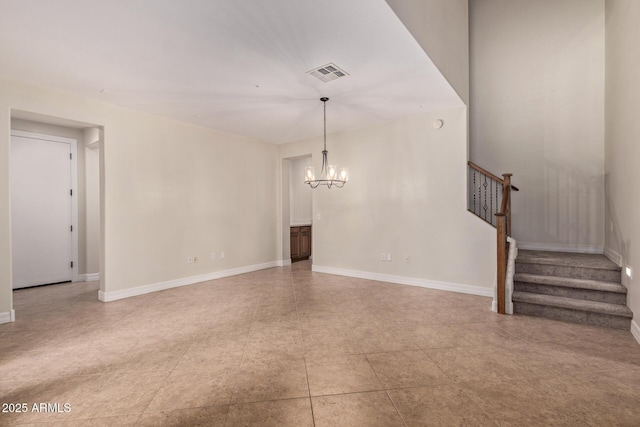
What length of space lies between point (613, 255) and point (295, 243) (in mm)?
5822

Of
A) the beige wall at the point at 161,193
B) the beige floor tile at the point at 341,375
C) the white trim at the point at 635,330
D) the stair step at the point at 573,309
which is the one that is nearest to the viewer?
the beige floor tile at the point at 341,375

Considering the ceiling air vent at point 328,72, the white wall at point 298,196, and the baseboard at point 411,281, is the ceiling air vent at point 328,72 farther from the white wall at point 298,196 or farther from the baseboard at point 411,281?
the white wall at point 298,196

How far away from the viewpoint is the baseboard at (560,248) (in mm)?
4668

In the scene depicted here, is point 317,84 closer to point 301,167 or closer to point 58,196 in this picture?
point 301,167

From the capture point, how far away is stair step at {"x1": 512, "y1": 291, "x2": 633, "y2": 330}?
10.5 ft

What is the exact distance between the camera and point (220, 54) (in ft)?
9.75

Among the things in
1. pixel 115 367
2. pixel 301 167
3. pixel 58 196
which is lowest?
pixel 115 367

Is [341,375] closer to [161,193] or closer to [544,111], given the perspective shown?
[161,193]

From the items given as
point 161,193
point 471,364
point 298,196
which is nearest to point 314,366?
point 471,364

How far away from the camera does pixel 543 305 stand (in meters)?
3.56

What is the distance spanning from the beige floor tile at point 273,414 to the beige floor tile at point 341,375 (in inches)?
7.0

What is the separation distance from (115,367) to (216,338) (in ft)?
2.77

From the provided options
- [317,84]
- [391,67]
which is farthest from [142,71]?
[391,67]

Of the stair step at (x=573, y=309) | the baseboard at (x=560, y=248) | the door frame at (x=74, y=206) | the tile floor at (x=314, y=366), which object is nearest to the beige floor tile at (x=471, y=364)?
the tile floor at (x=314, y=366)
